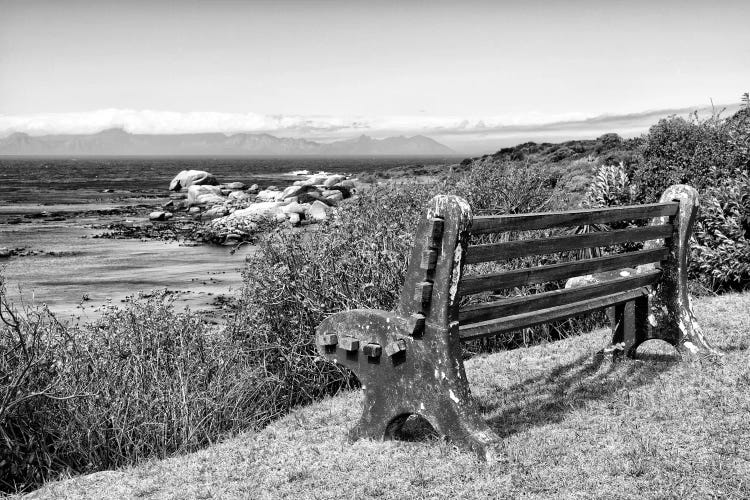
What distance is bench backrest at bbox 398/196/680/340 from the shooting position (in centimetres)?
507

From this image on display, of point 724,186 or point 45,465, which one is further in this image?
point 724,186

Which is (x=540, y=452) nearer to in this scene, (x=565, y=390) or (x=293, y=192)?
(x=565, y=390)

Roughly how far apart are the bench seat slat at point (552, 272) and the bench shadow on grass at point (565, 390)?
45.7 inches

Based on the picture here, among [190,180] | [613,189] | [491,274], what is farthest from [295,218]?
[491,274]

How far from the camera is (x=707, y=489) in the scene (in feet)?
15.3

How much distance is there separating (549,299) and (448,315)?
1.24 metres

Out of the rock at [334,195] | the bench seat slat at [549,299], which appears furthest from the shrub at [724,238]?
the rock at [334,195]

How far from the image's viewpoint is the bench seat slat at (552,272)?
5.33 metres

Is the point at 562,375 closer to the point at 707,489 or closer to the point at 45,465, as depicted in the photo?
the point at 707,489

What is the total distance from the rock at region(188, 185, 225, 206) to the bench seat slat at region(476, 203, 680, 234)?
50.7 metres

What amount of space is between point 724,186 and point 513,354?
224 inches

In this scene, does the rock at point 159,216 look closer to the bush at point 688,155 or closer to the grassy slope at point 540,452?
the bush at point 688,155

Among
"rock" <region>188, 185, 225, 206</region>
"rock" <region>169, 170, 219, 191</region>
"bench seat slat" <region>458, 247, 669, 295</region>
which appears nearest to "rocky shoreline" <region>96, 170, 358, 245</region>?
"rock" <region>188, 185, 225, 206</region>

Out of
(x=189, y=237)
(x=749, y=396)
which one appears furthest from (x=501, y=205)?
(x=189, y=237)
